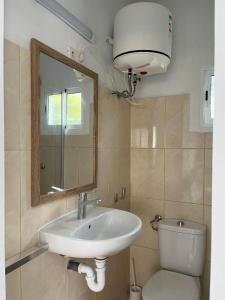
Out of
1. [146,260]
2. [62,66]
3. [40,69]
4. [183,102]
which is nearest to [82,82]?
[62,66]

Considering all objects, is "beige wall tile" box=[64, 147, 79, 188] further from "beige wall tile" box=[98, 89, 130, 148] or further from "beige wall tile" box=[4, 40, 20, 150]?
"beige wall tile" box=[4, 40, 20, 150]

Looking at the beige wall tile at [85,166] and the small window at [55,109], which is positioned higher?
the small window at [55,109]

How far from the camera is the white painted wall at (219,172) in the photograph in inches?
17.1

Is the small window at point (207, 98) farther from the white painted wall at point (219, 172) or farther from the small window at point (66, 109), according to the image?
the white painted wall at point (219, 172)

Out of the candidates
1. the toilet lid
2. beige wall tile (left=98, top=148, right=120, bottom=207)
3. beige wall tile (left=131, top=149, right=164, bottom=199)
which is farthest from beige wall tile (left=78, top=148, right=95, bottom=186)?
the toilet lid

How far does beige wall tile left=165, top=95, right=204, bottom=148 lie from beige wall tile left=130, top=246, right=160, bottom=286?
0.96 m

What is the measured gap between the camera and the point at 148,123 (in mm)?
1962

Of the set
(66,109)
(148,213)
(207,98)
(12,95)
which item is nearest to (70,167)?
(66,109)

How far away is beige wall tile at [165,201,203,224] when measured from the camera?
1.77m

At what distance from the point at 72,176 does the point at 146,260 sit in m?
1.16

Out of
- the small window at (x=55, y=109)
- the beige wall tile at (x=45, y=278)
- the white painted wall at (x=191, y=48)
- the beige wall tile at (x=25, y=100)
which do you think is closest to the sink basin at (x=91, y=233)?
the beige wall tile at (x=45, y=278)

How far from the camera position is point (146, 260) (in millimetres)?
1982

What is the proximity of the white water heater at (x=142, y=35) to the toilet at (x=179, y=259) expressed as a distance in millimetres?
1245

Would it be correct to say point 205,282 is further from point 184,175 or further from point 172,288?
point 184,175
